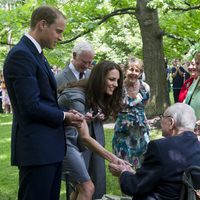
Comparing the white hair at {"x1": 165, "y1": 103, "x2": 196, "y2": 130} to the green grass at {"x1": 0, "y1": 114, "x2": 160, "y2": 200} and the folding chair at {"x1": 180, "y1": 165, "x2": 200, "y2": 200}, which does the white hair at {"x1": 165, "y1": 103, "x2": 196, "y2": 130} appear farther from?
the green grass at {"x1": 0, "y1": 114, "x2": 160, "y2": 200}

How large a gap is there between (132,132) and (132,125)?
0.30 feet

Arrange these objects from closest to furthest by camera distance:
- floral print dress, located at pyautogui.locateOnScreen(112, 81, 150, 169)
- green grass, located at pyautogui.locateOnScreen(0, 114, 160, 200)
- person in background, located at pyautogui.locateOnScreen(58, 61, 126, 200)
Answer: person in background, located at pyautogui.locateOnScreen(58, 61, 126, 200) < floral print dress, located at pyautogui.locateOnScreen(112, 81, 150, 169) < green grass, located at pyautogui.locateOnScreen(0, 114, 160, 200)

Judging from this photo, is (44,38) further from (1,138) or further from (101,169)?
(1,138)

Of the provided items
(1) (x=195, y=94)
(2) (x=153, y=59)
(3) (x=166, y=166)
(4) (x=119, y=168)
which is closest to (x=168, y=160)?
(3) (x=166, y=166)

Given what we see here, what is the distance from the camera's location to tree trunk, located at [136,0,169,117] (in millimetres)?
12359

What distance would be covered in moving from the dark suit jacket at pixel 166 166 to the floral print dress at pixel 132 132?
2091 millimetres

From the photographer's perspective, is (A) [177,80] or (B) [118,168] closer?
(B) [118,168]

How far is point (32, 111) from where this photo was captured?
3170 mm

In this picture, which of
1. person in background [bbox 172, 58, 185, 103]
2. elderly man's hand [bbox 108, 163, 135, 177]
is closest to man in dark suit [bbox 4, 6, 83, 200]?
elderly man's hand [bbox 108, 163, 135, 177]

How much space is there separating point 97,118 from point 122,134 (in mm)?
1239

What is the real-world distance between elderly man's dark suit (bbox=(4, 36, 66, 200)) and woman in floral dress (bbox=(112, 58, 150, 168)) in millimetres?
2145

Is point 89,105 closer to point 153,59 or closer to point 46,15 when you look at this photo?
point 46,15

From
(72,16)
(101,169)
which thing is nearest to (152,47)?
(72,16)

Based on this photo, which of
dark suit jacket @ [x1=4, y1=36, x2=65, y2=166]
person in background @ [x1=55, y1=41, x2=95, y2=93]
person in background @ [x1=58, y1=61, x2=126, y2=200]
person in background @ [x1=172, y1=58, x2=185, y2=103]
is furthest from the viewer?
person in background @ [x1=172, y1=58, x2=185, y2=103]
